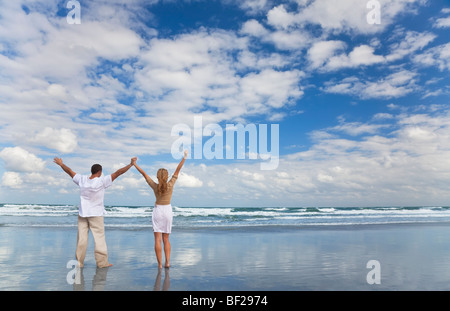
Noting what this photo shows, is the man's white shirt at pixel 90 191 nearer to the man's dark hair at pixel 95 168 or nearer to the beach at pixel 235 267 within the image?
the man's dark hair at pixel 95 168

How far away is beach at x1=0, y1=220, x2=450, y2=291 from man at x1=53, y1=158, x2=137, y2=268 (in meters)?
0.47

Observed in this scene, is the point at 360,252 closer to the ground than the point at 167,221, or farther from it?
closer to the ground

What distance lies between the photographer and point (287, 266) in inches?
287

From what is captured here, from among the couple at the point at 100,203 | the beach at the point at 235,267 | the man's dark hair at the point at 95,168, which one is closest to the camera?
the beach at the point at 235,267

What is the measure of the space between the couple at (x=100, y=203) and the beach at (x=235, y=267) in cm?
54

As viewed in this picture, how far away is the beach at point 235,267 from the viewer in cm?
566

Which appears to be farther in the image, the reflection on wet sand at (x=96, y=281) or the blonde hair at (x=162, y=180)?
the blonde hair at (x=162, y=180)

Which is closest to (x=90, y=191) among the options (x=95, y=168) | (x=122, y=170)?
(x=95, y=168)

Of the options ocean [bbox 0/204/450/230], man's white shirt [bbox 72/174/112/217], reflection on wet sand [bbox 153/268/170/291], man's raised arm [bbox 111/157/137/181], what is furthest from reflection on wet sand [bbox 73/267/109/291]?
ocean [bbox 0/204/450/230]

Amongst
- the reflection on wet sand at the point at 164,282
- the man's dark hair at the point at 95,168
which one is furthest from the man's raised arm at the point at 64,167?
the reflection on wet sand at the point at 164,282

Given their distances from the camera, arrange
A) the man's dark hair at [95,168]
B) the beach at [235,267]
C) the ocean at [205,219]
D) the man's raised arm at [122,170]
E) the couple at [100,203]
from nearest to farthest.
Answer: the beach at [235,267] → the man's raised arm at [122,170] → the couple at [100,203] → the man's dark hair at [95,168] → the ocean at [205,219]
